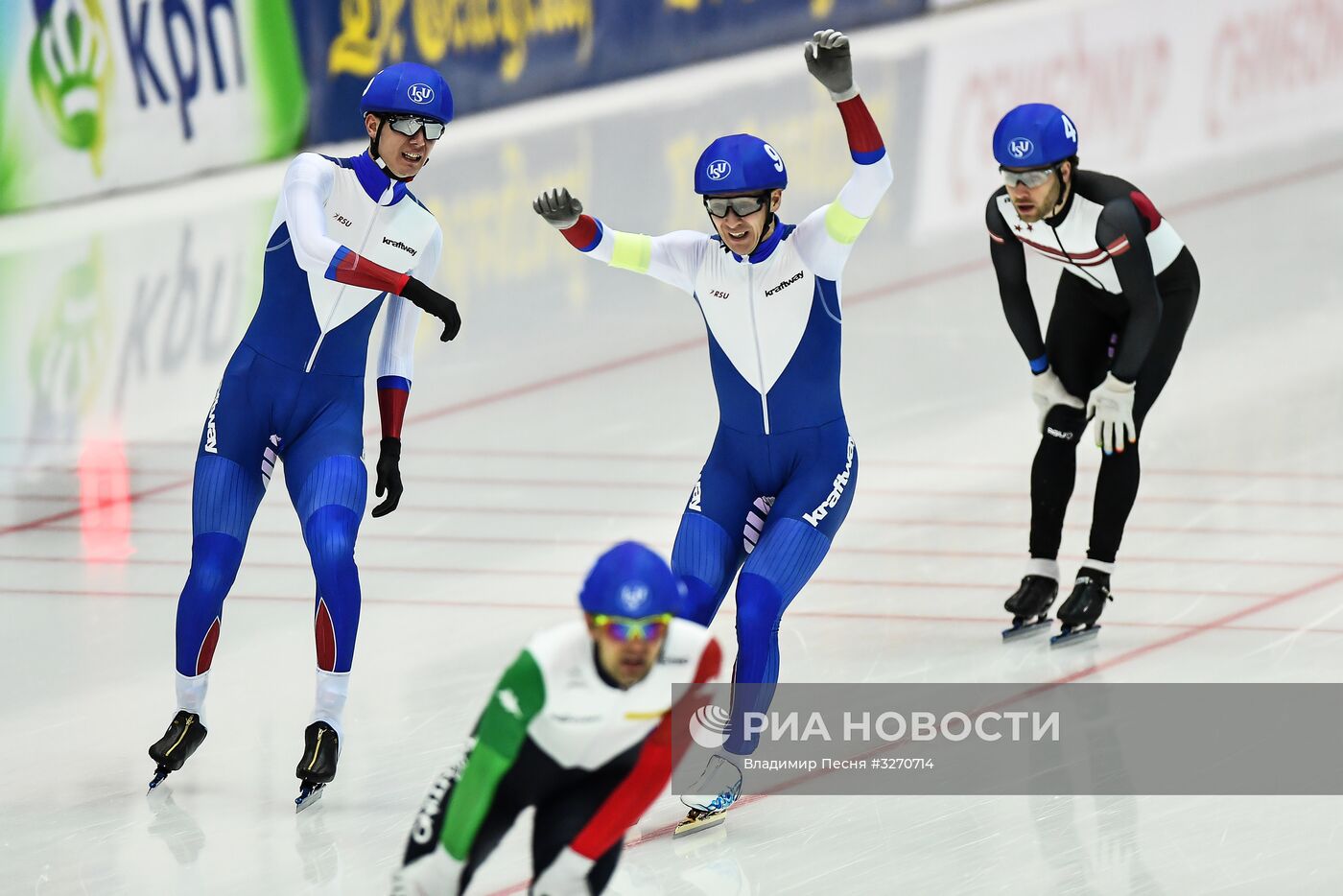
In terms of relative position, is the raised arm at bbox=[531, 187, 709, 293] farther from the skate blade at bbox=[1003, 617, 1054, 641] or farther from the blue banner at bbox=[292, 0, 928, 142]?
the blue banner at bbox=[292, 0, 928, 142]

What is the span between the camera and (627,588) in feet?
13.4

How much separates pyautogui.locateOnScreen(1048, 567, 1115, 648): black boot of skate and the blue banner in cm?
1002

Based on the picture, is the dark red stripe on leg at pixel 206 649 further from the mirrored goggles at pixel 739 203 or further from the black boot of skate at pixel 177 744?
the mirrored goggles at pixel 739 203

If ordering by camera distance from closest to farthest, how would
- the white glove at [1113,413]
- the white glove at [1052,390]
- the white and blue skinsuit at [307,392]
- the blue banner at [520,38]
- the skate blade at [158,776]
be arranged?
the white and blue skinsuit at [307,392]
the skate blade at [158,776]
the white glove at [1113,413]
the white glove at [1052,390]
the blue banner at [520,38]

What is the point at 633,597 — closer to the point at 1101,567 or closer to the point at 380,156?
the point at 380,156

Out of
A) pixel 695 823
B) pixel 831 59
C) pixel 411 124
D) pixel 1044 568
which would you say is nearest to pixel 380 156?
pixel 411 124

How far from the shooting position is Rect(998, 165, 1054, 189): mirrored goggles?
6.48m

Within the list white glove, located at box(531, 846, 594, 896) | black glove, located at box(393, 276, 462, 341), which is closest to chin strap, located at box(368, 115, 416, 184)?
black glove, located at box(393, 276, 462, 341)

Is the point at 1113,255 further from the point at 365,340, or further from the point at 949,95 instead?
the point at 949,95

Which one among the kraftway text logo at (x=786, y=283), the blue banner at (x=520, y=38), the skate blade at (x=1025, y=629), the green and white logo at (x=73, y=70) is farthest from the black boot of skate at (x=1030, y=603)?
the blue banner at (x=520, y=38)

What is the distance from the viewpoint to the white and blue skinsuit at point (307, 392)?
231 inches

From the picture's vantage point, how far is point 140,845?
18.4 ft

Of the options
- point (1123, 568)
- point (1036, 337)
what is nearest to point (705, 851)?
point (1036, 337)

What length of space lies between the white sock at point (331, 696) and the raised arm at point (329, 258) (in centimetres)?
95
